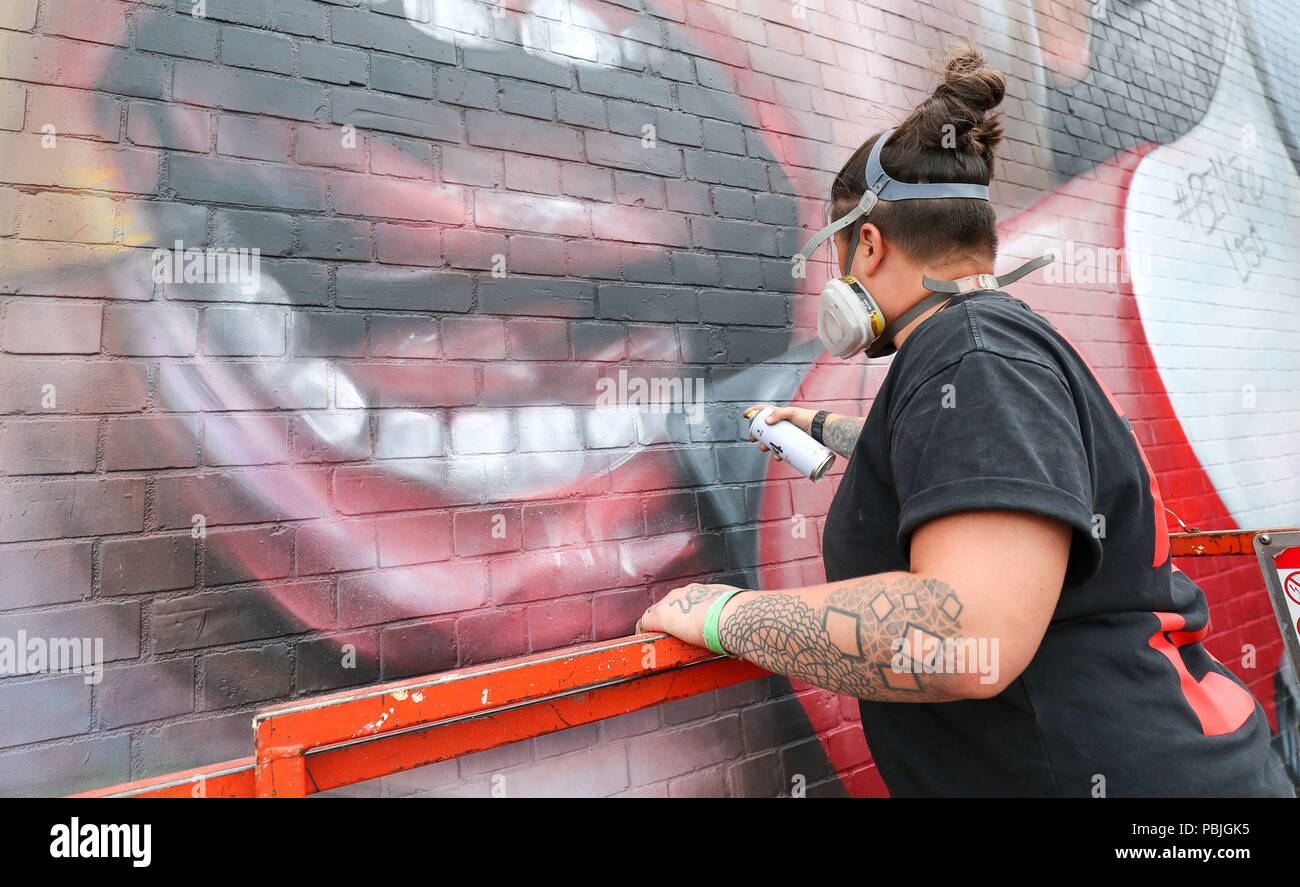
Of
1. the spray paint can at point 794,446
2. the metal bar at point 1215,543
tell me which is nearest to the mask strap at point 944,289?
the spray paint can at point 794,446

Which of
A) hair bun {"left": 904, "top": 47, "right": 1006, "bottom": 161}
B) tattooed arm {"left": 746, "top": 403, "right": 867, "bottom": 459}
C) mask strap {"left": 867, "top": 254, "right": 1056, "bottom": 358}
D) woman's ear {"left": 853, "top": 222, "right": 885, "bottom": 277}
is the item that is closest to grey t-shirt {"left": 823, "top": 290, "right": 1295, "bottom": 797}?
mask strap {"left": 867, "top": 254, "right": 1056, "bottom": 358}

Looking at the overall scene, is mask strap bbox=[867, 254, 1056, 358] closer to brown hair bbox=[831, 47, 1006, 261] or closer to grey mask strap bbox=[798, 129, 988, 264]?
brown hair bbox=[831, 47, 1006, 261]

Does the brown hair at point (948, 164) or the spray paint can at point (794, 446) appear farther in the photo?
the spray paint can at point (794, 446)

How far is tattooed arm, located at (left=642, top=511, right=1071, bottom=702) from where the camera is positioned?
0.97m

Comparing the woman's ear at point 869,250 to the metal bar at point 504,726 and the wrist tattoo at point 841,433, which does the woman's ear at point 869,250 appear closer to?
the wrist tattoo at point 841,433

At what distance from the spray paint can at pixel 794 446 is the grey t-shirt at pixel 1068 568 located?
1.54 feet

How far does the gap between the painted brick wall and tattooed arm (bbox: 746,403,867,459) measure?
39cm

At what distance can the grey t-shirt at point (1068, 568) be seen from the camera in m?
1.00

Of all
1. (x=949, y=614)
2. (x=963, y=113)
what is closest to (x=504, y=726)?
(x=949, y=614)

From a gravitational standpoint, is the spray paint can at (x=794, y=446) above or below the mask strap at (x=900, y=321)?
below

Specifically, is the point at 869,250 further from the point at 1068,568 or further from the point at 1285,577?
the point at 1285,577

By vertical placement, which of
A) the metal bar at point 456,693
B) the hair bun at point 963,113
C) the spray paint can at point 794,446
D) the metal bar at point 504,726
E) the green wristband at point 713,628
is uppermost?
the hair bun at point 963,113

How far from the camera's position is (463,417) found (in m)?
2.02

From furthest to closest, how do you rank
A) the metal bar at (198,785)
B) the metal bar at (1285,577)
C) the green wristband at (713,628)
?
the metal bar at (1285,577), the green wristband at (713,628), the metal bar at (198,785)
